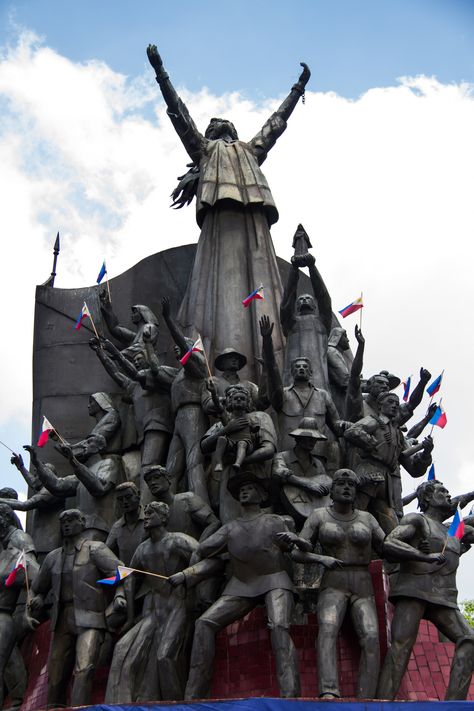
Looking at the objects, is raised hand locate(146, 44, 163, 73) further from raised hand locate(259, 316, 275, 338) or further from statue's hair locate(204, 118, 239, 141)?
raised hand locate(259, 316, 275, 338)

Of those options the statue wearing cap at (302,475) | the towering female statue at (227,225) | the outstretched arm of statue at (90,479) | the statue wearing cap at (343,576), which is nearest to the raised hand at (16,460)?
the outstretched arm of statue at (90,479)

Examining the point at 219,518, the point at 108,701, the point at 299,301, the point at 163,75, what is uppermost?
the point at 163,75

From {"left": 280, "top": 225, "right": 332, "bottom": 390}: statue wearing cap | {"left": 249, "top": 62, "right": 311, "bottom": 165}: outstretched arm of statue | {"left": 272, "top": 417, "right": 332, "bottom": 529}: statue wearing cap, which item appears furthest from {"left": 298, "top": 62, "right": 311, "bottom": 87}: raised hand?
{"left": 272, "top": 417, "right": 332, "bottom": 529}: statue wearing cap

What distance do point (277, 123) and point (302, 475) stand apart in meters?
8.71

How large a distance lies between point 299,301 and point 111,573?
569 cm

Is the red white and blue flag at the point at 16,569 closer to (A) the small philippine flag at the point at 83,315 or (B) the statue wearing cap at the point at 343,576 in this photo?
(B) the statue wearing cap at the point at 343,576

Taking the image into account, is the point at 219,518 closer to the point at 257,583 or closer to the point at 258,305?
the point at 257,583

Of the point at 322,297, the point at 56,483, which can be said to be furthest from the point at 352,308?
the point at 56,483

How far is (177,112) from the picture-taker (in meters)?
22.9

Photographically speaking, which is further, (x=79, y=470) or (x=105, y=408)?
(x=105, y=408)

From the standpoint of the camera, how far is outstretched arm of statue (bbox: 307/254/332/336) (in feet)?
65.3

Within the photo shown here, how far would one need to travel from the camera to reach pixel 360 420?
17859 millimetres

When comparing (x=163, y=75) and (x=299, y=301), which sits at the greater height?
(x=163, y=75)

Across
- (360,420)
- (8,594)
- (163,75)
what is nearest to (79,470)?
(8,594)
